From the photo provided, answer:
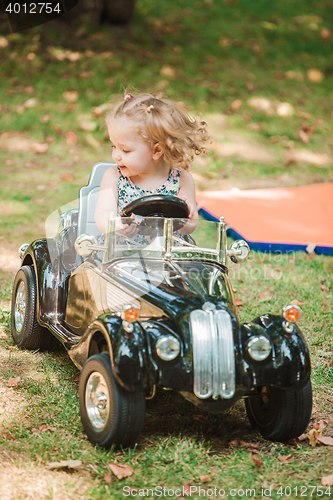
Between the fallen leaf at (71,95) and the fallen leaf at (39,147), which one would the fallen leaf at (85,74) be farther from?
the fallen leaf at (39,147)

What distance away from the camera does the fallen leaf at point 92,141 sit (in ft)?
28.8

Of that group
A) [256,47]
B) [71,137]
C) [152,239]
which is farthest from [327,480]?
[256,47]

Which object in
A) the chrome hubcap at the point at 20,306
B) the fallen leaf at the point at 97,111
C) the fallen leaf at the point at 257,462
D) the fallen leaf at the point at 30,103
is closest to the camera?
the fallen leaf at the point at 257,462

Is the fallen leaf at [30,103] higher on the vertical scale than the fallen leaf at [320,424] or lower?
higher

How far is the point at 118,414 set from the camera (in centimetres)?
225

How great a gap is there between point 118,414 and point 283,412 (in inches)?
31.1

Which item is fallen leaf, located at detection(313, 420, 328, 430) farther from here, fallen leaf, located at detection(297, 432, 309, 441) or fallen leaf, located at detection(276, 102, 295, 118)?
fallen leaf, located at detection(276, 102, 295, 118)

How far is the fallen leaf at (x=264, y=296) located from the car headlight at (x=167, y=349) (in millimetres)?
2272

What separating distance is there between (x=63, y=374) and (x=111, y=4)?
930 cm

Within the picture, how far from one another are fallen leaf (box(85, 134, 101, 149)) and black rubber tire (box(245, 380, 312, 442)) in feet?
22.4

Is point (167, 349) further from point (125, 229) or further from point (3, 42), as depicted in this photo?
point (3, 42)

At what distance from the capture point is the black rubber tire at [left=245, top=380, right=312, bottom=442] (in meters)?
2.43

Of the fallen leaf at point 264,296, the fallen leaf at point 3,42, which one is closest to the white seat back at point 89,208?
the fallen leaf at point 264,296

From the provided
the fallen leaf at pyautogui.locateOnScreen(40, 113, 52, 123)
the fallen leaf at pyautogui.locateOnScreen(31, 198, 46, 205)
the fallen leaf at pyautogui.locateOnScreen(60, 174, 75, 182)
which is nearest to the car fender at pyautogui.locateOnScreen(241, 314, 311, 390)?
the fallen leaf at pyautogui.locateOnScreen(31, 198, 46, 205)
